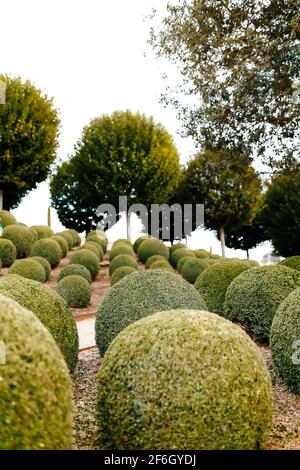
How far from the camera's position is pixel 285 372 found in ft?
25.5

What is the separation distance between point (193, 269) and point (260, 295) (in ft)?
34.0

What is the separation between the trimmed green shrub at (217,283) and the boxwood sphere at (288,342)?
401cm

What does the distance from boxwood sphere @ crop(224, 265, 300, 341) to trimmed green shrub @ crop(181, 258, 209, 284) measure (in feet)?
31.6

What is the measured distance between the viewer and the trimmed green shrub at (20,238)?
23.0 m

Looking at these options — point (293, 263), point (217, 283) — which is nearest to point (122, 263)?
point (293, 263)

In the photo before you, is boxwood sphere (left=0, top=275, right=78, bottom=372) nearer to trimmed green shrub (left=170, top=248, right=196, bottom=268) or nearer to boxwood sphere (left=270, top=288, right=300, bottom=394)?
boxwood sphere (left=270, top=288, right=300, bottom=394)

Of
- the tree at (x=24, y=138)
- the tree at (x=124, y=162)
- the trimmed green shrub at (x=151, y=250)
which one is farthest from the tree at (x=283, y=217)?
the tree at (x=24, y=138)

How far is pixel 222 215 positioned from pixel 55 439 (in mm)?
33508

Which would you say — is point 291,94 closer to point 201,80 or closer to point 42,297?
point 201,80

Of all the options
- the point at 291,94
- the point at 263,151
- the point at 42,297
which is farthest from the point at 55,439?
the point at 263,151

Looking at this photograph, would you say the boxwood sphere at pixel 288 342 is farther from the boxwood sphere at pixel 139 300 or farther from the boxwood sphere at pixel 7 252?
the boxwood sphere at pixel 7 252

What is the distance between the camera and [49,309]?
7215 mm

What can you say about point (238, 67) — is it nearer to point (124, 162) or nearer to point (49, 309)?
point (49, 309)

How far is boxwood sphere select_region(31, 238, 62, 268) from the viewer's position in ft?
73.4
